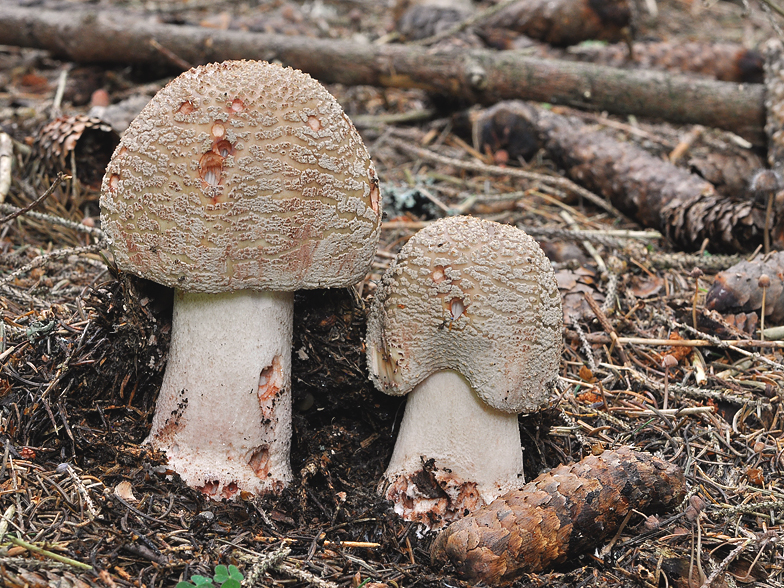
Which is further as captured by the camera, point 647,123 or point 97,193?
point 647,123

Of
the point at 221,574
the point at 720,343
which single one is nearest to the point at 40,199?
the point at 221,574

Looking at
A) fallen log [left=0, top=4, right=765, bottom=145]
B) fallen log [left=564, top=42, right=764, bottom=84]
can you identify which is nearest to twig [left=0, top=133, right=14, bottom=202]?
fallen log [left=0, top=4, right=765, bottom=145]

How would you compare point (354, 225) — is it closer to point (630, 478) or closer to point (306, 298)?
point (306, 298)

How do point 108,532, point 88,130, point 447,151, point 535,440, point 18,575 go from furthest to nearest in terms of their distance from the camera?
point 447,151
point 88,130
point 535,440
point 108,532
point 18,575

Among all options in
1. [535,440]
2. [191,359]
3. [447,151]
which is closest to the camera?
[191,359]

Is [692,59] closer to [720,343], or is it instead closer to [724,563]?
[720,343]

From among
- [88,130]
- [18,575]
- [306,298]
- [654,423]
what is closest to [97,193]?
[88,130]

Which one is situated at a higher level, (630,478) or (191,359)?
(191,359)
